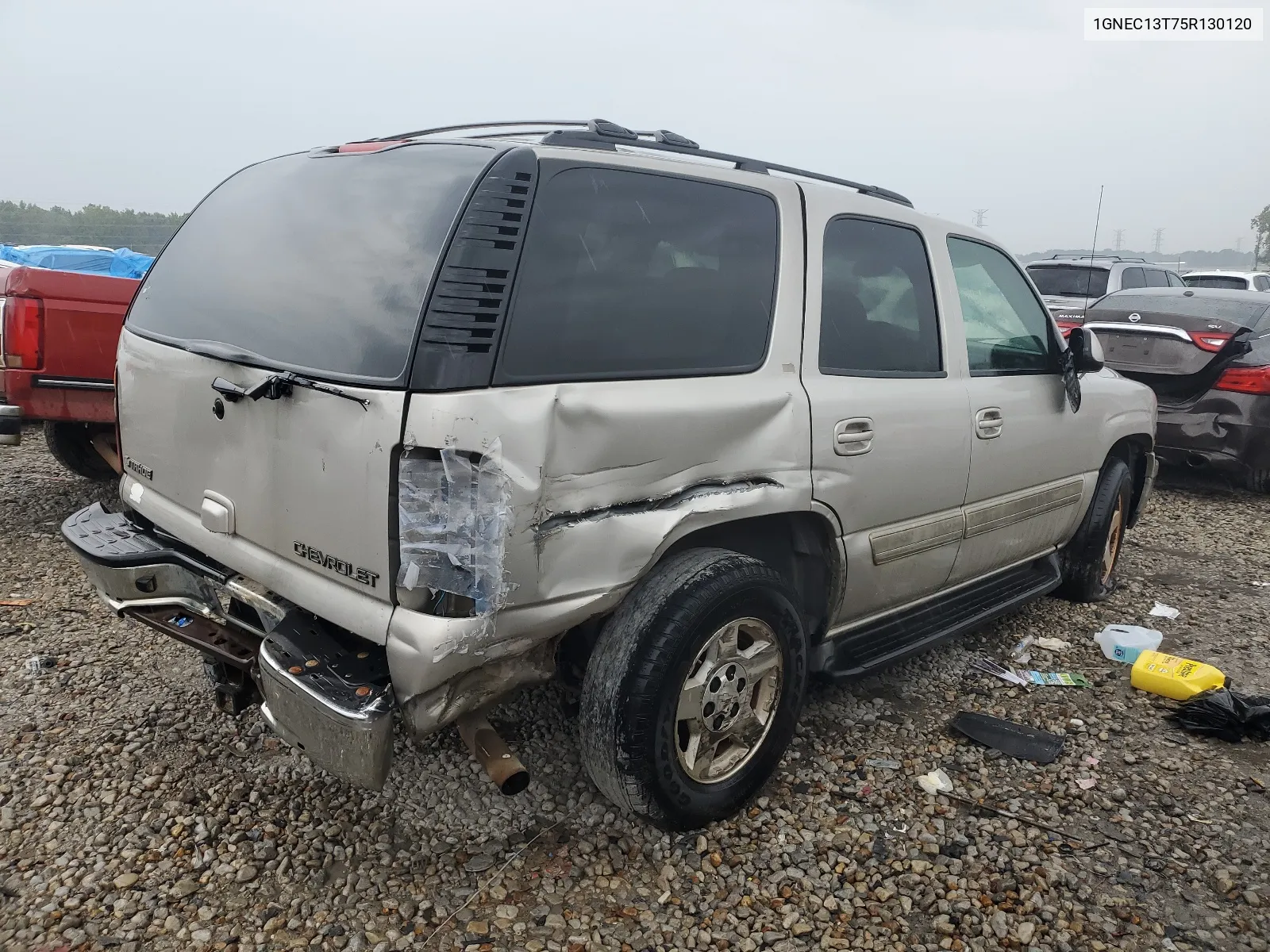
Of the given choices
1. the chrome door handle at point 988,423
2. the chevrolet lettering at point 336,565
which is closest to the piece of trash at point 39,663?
the chevrolet lettering at point 336,565

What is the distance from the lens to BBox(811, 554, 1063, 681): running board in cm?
309

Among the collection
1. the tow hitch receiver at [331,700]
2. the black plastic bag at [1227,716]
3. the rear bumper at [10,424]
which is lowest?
the black plastic bag at [1227,716]

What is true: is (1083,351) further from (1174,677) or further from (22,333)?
(22,333)

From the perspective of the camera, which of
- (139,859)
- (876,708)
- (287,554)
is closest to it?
(287,554)

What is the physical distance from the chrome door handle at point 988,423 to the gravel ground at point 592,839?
3.51ft

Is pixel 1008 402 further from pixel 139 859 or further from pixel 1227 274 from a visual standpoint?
pixel 1227 274

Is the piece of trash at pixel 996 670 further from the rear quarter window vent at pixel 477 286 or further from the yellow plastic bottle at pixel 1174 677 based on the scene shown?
the rear quarter window vent at pixel 477 286

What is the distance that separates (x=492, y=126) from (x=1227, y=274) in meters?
16.4

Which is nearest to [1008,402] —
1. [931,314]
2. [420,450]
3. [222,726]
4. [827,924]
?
[931,314]

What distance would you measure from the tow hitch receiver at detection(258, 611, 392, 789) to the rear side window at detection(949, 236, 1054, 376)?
2473mm

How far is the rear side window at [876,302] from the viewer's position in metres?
2.94

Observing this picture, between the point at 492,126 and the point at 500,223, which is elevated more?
the point at 492,126

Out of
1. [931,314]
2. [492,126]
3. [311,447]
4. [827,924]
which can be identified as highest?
[492,126]

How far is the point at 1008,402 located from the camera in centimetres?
359
